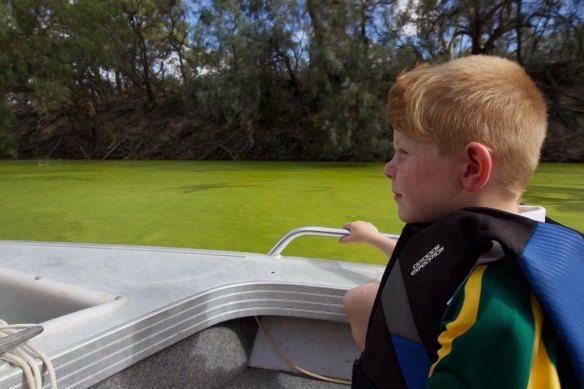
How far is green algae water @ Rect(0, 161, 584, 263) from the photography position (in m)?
2.21

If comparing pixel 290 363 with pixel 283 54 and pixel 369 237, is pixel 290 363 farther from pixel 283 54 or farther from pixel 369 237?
pixel 283 54

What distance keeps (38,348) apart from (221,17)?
27.4ft

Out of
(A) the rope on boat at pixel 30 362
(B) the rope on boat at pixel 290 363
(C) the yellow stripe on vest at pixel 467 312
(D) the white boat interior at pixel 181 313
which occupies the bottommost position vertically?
(B) the rope on boat at pixel 290 363

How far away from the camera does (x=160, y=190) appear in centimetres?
388

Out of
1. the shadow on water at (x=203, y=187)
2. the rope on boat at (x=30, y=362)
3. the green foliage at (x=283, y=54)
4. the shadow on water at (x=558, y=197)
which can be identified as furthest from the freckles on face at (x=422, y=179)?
the green foliage at (x=283, y=54)

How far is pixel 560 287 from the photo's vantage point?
385mm

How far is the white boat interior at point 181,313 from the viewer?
70 centimetres

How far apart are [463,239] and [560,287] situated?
89mm

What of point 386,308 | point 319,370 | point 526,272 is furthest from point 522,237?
point 319,370

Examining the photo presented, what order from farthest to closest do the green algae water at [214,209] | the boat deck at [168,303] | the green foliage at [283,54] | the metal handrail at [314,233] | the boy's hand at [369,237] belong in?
1. the green foliage at [283,54]
2. the green algae water at [214,209]
3. the metal handrail at [314,233]
4. the boy's hand at [369,237]
5. the boat deck at [168,303]

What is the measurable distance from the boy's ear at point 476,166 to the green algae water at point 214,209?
4.55 feet

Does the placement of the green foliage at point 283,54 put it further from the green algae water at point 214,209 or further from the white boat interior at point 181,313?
the white boat interior at point 181,313

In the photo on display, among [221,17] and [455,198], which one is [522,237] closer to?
[455,198]

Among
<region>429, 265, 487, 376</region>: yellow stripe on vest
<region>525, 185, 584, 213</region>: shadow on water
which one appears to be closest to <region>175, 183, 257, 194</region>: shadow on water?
<region>525, 185, 584, 213</region>: shadow on water
